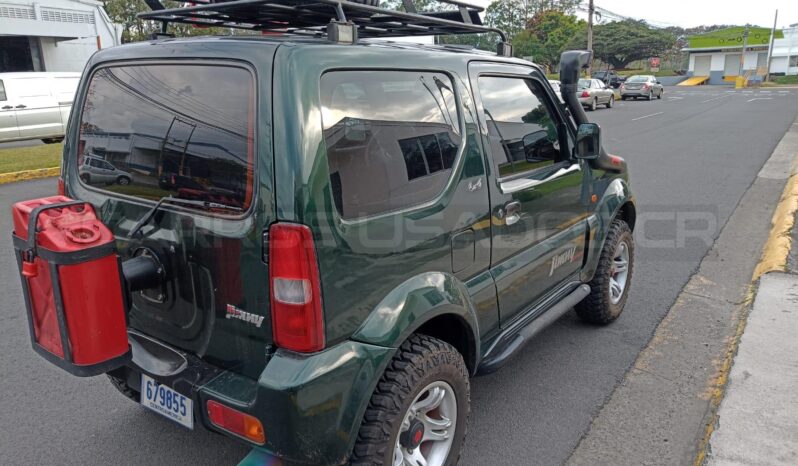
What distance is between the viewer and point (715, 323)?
4.32 m

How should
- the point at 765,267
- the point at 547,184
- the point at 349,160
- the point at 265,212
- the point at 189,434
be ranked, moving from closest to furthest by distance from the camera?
the point at 265,212
the point at 349,160
the point at 189,434
the point at 547,184
the point at 765,267

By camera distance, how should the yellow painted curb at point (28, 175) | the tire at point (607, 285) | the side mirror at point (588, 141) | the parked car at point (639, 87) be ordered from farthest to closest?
1. the parked car at point (639, 87)
2. the yellow painted curb at point (28, 175)
3. the tire at point (607, 285)
4. the side mirror at point (588, 141)

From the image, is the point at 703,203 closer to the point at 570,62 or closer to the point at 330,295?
the point at 570,62

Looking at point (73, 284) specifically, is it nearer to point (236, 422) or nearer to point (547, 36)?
point (236, 422)

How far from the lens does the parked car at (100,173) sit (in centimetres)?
249

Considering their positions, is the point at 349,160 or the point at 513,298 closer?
the point at 349,160

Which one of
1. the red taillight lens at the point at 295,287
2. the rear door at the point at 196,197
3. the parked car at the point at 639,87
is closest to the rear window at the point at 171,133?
the rear door at the point at 196,197

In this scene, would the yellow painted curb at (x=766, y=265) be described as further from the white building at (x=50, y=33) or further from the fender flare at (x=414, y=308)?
the white building at (x=50, y=33)

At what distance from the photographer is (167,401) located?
2.26 meters

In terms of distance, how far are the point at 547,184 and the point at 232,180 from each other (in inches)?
71.2

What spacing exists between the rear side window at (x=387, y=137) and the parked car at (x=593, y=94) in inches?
974

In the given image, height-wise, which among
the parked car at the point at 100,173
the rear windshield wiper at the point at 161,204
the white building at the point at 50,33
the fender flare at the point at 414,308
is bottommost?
A: the fender flare at the point at 414,308

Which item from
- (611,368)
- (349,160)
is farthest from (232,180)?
(611,368)

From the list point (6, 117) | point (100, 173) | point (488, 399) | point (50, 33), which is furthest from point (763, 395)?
point (50, 33)
